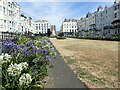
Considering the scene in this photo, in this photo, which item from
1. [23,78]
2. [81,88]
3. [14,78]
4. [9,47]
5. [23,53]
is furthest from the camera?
[23,53]

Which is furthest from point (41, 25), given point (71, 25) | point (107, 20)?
point (107, 20)

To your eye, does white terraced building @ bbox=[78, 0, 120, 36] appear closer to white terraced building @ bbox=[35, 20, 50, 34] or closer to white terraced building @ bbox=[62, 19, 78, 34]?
white terraced building @ bbox=[62, 19, 78, 34]

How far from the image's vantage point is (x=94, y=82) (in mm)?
3801

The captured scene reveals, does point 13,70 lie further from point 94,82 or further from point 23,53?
point 94,82

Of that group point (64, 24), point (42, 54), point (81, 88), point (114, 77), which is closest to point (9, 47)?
point (42, 54)

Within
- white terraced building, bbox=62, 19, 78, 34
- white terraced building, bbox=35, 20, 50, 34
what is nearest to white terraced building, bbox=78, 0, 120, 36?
white terraced building, bbox=62, 19, 78, 34

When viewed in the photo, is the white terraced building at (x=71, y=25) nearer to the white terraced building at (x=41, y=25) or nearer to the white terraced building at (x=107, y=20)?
the white terraced building at (x=41, y=25)

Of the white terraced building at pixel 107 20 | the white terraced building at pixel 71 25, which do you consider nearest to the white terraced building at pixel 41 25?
the white terraced building at pixel 71 25

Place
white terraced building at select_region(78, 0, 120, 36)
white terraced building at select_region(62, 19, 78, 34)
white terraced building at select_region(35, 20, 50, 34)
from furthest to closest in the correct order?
white terraced building at select_region(35, 20, 50, 34)
white terraced building at select_region(62, 19, 78, 34)
white terraced building at select_region(78, 0, 120, 36)

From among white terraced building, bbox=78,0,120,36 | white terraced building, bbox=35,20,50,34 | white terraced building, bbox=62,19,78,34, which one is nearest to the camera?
white terraced building, bbox=78,0,120,36

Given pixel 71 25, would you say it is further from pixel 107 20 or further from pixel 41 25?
pixel 107 20

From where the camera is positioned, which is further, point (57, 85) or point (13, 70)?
point (57, 85)

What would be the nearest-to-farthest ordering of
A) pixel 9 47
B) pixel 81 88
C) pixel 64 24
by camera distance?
pixel 81 88, pixel 9 47, pixel 64 24

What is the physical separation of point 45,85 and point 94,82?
171cm
